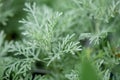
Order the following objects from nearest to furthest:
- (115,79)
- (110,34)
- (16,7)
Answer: (115,79), (110,34), (16,7)

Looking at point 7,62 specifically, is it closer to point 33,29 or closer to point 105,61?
point 33,29

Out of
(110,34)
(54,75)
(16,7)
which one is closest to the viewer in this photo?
(54,75)

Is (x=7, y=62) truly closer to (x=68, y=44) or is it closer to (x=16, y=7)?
(x=68, y=44)

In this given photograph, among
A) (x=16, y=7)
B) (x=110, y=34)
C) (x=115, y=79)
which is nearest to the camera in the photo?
(x=115, y=79)

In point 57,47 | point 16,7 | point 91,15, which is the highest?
point 16,7

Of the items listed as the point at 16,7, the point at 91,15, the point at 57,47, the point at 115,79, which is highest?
the point at 16,7

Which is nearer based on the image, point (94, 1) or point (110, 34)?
point (94, 1)

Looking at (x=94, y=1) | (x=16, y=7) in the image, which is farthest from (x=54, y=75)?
(x=16, y=7)

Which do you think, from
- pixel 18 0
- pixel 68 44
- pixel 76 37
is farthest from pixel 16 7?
pixel 68 44

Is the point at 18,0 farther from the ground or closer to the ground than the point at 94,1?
farther from the ground
